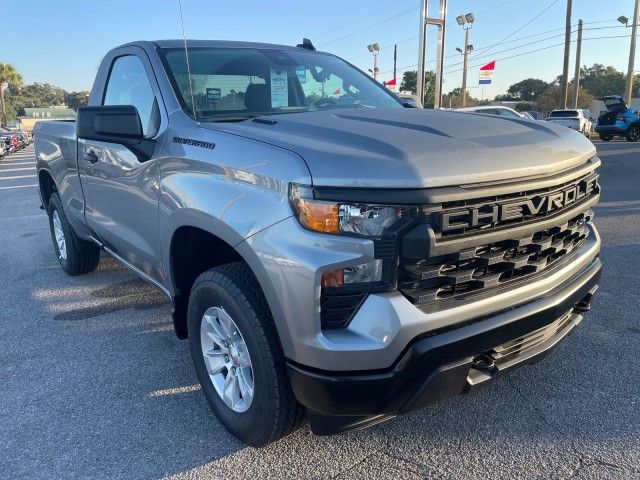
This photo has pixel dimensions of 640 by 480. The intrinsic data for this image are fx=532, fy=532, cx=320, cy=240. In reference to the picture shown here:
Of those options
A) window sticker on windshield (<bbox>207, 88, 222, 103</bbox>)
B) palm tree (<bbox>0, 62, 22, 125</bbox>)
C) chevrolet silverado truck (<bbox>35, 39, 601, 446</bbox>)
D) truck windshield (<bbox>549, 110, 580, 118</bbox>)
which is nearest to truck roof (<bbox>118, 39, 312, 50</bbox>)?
chevrolet silverado truck (<bbox>35, 39, 601, 446</bbox>)

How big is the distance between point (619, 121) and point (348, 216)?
2431cm

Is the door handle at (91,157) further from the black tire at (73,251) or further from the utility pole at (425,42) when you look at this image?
the utility pole at (425,42)

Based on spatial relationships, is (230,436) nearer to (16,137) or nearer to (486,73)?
(486,73)

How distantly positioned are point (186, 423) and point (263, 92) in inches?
78.4

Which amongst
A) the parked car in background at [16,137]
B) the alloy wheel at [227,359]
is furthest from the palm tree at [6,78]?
the alloy wheel at [227,359]

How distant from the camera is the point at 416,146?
2092 millimetres

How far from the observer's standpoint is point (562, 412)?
2.74 meters

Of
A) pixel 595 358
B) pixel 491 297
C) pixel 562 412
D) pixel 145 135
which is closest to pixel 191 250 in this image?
pixel 145 135

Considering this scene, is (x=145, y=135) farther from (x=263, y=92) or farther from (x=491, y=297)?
(x=491, y=297)

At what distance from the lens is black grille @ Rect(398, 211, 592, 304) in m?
1.95

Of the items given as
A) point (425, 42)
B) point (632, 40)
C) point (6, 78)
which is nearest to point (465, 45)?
point (632, 40)

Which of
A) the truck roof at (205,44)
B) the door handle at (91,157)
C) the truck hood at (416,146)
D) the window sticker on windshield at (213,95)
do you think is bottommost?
the door handle at (91,157)

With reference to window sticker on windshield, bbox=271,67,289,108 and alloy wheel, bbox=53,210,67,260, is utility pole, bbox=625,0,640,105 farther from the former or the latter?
alloy wheel, bbox=53,210,67,260

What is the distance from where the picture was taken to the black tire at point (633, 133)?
2211 cm
